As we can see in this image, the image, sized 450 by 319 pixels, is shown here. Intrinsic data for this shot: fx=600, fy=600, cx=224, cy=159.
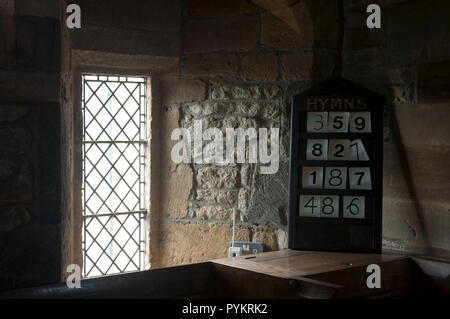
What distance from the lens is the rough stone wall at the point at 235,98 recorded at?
9.60ft

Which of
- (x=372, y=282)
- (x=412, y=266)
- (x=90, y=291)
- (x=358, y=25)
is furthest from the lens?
(x=358, y=25)

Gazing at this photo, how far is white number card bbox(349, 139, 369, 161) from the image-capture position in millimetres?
2705

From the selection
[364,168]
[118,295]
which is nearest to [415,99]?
[364,168]

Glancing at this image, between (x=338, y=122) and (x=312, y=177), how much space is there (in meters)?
0.28

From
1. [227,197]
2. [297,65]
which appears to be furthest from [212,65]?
[227,197]

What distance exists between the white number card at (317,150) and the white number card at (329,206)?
0.19m

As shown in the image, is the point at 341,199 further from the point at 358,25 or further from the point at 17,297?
the point at 17,297

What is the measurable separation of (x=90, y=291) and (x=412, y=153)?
156 cm

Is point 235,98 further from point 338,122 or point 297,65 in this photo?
point 338,122

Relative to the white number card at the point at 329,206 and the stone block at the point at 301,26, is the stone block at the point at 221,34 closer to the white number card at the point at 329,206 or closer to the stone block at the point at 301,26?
the stone block at the point at 301,26

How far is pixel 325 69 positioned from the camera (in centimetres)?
293

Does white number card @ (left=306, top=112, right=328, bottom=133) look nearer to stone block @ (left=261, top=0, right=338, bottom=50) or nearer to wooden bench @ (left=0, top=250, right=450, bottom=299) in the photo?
stone block @ (left=261, top=0, right=338, bottom=50)

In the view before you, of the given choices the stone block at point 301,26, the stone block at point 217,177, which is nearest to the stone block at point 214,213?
the stone block at point 217,177

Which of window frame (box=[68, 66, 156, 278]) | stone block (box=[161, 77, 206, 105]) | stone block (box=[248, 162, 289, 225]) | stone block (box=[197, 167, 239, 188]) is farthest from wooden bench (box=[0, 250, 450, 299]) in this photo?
stone block (box=[161, 77, 206, 105])
